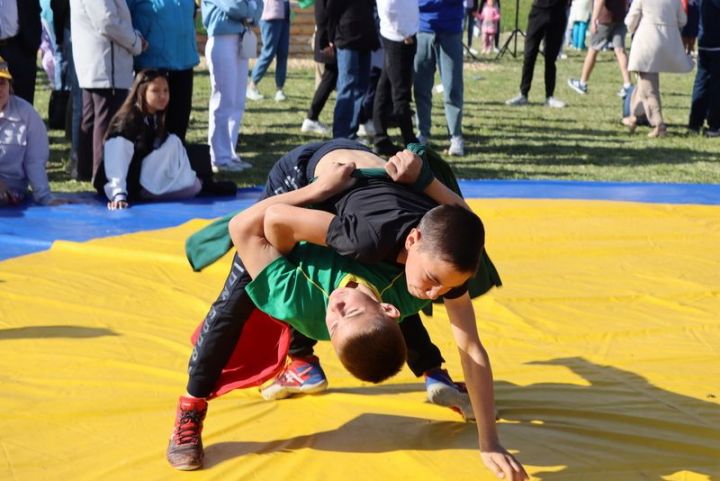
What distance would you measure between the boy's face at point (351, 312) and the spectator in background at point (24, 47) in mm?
4920

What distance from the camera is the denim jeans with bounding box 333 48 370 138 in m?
7.60

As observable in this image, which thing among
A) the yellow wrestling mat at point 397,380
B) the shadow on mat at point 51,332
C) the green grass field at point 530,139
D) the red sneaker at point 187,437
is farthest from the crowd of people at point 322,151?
the shadow on mat at point 51,332

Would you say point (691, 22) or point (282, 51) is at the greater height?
point (691, 22)

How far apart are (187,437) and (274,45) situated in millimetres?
8549

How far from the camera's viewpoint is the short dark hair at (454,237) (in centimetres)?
238

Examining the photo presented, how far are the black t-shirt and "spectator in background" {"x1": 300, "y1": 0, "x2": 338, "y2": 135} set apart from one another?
5.27 meters

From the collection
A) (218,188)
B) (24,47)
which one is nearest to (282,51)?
(24,47)

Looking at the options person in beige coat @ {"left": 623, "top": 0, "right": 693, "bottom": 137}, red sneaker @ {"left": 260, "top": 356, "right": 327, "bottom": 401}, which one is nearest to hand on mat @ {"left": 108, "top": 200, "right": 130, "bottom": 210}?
red sneaker @ {"left": 260, "top": 356, "right": 327, "bottom": 401}

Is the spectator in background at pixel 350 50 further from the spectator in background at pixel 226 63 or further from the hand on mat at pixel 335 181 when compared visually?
the hand on mat at pixel 335 181

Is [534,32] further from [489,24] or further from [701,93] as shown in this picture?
[489,24]

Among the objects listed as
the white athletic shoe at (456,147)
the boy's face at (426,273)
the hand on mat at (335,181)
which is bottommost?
the white athletic shoe at (456,147)

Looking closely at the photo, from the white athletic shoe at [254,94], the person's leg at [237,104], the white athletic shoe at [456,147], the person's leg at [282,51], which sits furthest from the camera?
the white athletic shoe at [254,94]

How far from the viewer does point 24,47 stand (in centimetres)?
690

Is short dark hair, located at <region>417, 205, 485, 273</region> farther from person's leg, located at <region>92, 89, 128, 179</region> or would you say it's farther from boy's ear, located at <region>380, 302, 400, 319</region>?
person's leg, located at <region>92, 89, 128, 179</region>
